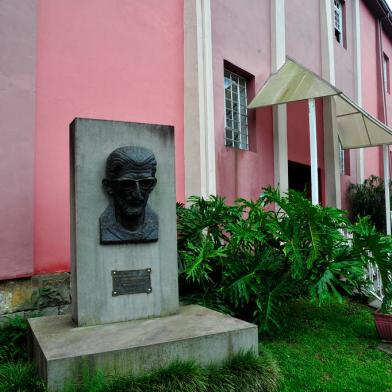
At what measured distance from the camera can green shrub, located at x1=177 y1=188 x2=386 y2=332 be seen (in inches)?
196

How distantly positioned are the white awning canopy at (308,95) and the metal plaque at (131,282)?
5015 mm

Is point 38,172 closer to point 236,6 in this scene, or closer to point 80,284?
point 80,284

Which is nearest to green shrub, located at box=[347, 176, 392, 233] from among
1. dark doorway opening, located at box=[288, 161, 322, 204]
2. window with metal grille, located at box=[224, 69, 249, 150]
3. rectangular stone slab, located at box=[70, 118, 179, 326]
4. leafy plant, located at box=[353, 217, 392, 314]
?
dark doorway opening, located at box=[288, 161, 322, 204]

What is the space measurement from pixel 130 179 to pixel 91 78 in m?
2.49

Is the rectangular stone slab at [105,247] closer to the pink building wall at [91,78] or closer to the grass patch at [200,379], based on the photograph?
the grass patch at [200,379]

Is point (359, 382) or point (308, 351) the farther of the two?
point (308, 351)

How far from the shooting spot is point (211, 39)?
7.53 m

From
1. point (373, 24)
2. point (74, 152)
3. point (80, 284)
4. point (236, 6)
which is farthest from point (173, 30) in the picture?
point (373, 24)

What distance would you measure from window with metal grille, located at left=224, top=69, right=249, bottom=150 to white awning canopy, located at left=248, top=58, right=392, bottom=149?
1.16 ft

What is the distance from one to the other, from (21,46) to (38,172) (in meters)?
1.41

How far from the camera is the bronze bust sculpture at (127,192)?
3.94m

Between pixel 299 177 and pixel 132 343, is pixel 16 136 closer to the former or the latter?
pixel 132 343

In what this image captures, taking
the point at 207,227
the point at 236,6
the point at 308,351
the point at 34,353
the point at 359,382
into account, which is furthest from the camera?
the point at 236,6

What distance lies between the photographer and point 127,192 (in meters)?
3.97
